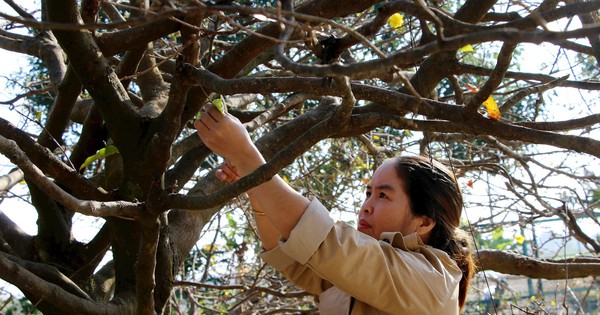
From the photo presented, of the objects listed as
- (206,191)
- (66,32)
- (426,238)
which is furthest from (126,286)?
(426,238)

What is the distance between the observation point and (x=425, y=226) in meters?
2.29

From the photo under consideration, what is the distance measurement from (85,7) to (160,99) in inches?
30.5

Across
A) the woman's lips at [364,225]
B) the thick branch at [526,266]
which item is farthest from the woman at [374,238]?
the thick branch at [526,266]

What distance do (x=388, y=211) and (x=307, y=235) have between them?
21.4 inches

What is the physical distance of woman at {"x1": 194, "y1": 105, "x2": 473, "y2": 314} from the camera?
179 cm

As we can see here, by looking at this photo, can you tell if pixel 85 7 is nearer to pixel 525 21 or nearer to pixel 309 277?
pixel 309 277

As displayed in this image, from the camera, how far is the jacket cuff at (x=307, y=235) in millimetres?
1768

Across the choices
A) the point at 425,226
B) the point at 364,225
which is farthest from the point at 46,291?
the point at 425,226

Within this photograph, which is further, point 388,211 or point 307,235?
point 388,211

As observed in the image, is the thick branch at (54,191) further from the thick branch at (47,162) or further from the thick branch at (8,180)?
the thick branch at (8,180)

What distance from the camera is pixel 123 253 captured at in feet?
8.86

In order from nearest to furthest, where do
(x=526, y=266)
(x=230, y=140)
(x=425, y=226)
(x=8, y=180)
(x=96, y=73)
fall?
(x=230, y=140) → (x=425, y=226) → (x=96, y=73) → (x=526, y=266) → (x=8, y=180)

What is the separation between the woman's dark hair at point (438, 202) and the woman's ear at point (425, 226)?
1cm

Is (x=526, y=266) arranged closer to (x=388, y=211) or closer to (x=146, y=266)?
(x=388, y=211)
